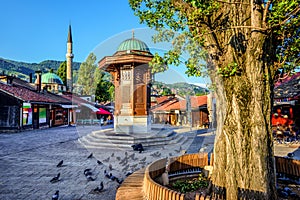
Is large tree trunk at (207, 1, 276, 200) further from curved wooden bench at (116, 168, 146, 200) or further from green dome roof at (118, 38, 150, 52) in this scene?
green dome roof at (118, 38, 150, 52)

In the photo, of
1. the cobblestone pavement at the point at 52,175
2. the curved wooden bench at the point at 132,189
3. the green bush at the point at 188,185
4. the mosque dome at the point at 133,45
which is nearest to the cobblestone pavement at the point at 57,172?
the cobblestone pavement at the point at 52,175

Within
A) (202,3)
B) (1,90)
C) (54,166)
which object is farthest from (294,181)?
(1,90)

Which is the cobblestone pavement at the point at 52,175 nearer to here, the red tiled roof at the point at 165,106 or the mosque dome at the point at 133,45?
the mosque dome at the point at 133,45

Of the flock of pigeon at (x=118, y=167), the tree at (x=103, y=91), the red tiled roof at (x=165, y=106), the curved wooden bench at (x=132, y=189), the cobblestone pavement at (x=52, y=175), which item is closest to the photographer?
the curved wooden bench at (x=132, y=189)

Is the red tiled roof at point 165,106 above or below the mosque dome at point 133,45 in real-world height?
below

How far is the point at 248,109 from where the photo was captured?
364 centimetres

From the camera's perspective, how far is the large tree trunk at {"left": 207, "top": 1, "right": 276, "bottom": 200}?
11.7 feet

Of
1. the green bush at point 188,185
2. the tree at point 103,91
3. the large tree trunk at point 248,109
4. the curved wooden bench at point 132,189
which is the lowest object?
the green bush at point 188,185

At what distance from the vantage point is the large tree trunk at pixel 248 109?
355cm

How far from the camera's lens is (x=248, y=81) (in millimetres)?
3650

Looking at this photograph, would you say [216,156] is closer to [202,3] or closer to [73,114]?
[202,3]

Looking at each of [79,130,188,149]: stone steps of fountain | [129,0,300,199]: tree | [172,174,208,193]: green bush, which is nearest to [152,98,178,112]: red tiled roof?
[79,130,188,149]: stone steps of fountain

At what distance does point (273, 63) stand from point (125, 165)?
20.6 feet

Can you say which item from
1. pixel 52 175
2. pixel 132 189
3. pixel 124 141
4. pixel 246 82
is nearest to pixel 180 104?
pixel 124 141
